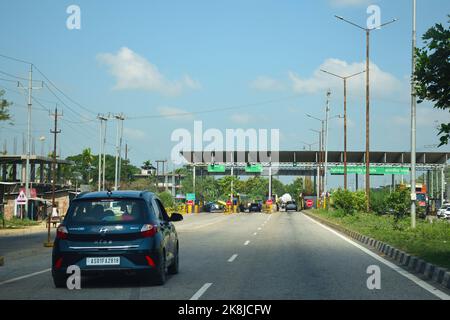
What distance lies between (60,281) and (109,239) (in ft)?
3.74

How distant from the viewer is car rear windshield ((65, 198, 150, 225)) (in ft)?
38.0

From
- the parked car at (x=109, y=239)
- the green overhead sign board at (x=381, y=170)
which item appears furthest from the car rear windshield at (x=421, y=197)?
the parked car at (x=109, y=239)

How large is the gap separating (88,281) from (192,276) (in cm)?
215

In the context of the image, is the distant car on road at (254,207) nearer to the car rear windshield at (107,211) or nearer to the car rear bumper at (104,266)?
the car rear windshield at (107,211)

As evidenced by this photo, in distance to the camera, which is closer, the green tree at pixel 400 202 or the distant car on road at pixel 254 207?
the green tree at pixel 400 202

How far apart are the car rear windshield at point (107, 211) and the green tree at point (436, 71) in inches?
221

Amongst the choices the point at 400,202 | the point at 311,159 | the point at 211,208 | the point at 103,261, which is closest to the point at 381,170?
the point at 311,159

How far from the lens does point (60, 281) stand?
1158 cm

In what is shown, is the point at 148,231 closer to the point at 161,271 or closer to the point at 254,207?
the point at 161,271

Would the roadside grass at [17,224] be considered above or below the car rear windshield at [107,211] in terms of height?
below

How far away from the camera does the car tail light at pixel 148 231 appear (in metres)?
11.5

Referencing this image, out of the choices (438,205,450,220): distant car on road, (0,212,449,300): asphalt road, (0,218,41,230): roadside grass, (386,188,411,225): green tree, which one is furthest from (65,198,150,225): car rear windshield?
(438,205,450,220): distant car on road

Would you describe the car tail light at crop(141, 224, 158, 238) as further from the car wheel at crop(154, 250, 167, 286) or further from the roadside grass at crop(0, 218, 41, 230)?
the roadside grass at crop(0, 218, 41, 230)
